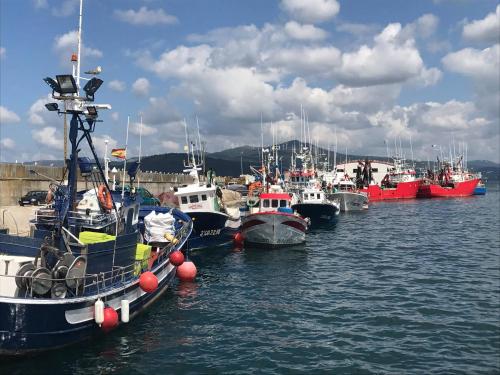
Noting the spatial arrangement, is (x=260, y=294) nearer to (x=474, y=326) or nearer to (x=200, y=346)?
(x=200, y=346)

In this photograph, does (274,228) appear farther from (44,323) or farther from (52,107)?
(44,323)

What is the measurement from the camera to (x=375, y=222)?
54.7m

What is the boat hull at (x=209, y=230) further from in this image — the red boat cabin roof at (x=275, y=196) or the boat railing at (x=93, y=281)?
the boat railing at (x=93, y=281)

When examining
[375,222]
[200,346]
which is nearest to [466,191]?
[375,222]

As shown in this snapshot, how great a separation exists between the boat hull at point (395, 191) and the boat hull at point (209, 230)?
6455 centimetres

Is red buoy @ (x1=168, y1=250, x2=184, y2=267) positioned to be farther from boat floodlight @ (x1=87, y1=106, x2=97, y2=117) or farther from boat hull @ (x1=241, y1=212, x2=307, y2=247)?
boat hull @ (x1=241, y1=212, x2=307, y2=247)

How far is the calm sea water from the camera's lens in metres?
13.9

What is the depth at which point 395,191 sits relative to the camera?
100000 mm

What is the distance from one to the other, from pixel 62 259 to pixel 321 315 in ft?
33.7

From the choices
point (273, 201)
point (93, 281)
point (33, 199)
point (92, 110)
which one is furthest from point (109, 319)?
point (33, 199)

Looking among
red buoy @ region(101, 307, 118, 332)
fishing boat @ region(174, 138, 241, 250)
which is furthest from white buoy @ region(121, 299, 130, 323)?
fishing boat @ region(174, 138, 241, 250)

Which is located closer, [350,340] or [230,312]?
[350,340]

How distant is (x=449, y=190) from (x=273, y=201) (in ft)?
272

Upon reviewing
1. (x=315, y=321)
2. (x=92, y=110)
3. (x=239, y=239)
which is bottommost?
(x=315, y=321)
